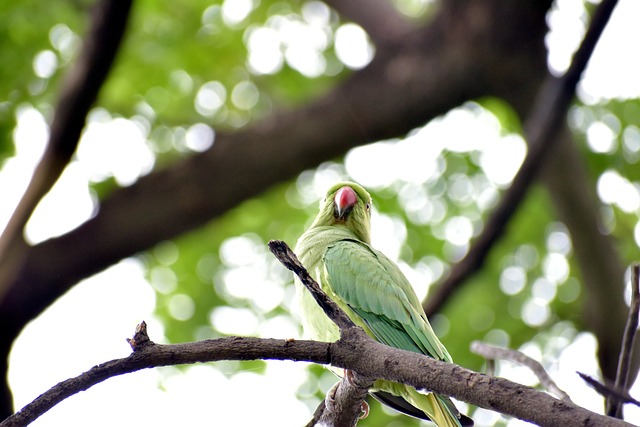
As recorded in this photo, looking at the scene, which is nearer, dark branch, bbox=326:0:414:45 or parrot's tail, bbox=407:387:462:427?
parrot's tail, bbox=407:387:462:427

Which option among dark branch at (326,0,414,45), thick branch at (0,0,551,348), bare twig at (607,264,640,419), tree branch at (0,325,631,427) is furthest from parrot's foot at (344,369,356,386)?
dark branch at (326,0,414,45)

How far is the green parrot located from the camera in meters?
3.81

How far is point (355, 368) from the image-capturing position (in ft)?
8.21

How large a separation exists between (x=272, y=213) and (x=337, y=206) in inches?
171

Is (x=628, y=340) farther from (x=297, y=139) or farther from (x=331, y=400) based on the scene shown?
(x=297, y=139)

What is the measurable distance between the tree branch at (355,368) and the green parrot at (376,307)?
4.40ft

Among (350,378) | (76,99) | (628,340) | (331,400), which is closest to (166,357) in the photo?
(350,378)

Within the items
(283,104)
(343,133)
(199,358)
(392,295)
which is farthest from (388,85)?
(199,358)

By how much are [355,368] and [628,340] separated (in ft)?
3.62

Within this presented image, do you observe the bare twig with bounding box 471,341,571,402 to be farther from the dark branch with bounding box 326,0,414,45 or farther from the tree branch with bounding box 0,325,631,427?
the dark branch with bounding box 326,0,414,45

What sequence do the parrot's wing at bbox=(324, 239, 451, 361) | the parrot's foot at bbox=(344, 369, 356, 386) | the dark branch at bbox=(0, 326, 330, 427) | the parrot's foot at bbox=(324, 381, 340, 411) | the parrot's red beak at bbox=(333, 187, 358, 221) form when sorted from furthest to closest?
the parrot's red beak at bbox=(333, 187, 358, 221) < the parrot's wing at bbox=(324, 239, 451, 361) < the parrot's foot at bbox=(324, 381, 340, 411) < the parrot's foot at bbox=(344, 369, 356, 386) < the dark branch at bbox=(0, 326, 330, 427)

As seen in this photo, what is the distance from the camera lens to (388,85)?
7.83m

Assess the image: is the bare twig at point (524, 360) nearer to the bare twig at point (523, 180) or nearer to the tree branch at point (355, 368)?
the tree branch at point (355, 368)

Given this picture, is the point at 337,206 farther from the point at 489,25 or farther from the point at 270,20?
the point at 270,20
